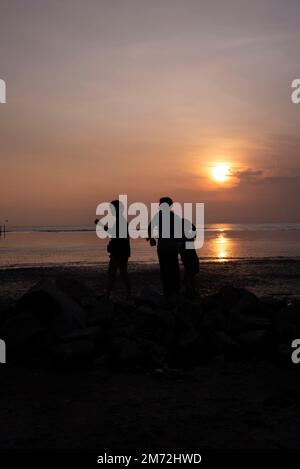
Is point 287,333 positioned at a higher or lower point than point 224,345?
higher

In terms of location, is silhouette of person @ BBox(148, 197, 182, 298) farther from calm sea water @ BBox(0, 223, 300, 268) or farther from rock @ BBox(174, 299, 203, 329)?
calm sea water @ BBox(0, 223, 300, 268)

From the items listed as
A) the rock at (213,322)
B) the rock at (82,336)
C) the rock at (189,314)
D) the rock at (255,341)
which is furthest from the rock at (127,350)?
the rock at (255,341)

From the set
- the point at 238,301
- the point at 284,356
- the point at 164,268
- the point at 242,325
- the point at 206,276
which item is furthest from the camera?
the point at 206,276

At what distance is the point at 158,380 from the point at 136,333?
5.10 ft

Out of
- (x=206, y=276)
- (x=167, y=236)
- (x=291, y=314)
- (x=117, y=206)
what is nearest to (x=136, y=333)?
(x=291, y=314)

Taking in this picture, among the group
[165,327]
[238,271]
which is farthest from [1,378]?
[238,271]

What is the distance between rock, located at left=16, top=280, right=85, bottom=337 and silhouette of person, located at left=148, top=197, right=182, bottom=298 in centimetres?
348

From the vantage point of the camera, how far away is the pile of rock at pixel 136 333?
758cm

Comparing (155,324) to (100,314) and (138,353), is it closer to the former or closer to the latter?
(100,314)

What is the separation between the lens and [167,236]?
11.5m

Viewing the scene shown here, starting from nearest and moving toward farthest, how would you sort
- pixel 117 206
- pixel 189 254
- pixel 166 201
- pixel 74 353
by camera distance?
pixel 74 353
pixel 166 201
pixel 189 254
pixel 117 206

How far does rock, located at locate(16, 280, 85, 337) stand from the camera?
811cm

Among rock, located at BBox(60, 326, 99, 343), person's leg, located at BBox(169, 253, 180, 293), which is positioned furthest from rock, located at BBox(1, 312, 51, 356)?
person's leg, located at BBox(169, 253, 180, 293)

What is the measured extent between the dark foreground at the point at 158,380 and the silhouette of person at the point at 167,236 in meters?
1.60
